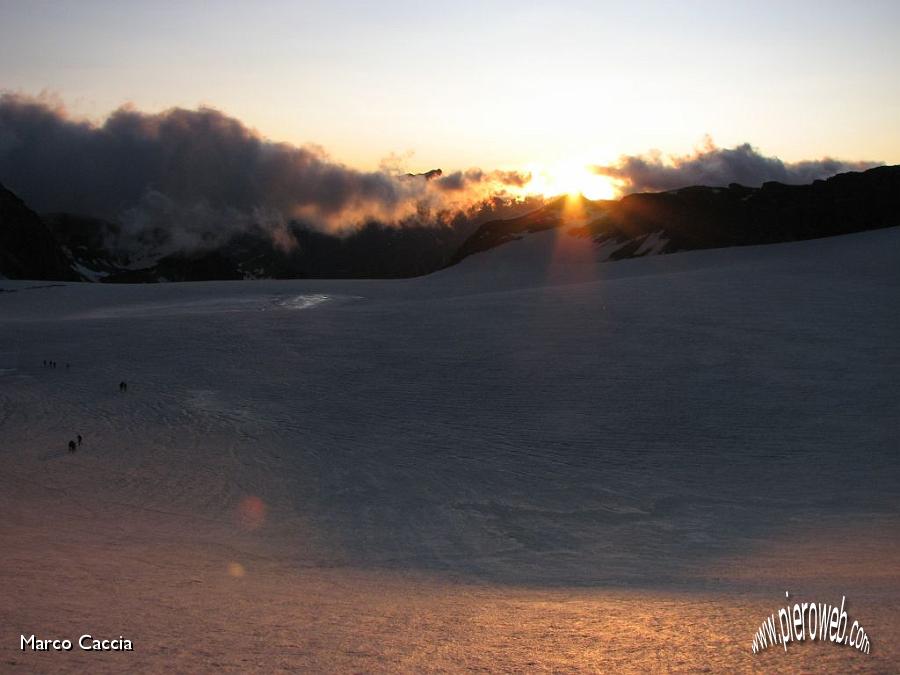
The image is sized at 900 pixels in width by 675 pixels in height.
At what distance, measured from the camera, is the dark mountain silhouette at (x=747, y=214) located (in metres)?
69.2

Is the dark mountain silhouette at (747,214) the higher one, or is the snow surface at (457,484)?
the dark mountain silhouette at (747,214)

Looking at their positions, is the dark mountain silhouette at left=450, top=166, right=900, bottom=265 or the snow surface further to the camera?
the dark mountain silhouette at left=450, top=166, right=900, bottom=265

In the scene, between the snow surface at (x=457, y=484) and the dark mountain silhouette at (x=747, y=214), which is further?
the dark mountain silhouette at (x=747, y=214)

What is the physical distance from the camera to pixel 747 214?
76562mm

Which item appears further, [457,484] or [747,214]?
[747,214]

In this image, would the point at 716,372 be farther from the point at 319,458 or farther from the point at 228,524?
the point at 228,524

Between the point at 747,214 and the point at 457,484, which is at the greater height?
the point at 747,214

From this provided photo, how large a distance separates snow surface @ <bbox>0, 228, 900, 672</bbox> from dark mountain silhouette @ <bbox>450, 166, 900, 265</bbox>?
3649cm

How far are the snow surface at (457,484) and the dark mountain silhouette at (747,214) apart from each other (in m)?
36.5

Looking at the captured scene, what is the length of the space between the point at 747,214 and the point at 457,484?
67.9 meters

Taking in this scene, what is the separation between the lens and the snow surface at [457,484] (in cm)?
763

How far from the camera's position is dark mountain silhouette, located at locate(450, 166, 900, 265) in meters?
69.2

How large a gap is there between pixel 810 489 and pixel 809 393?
7.02 meters

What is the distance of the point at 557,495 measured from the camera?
15.7 metres
